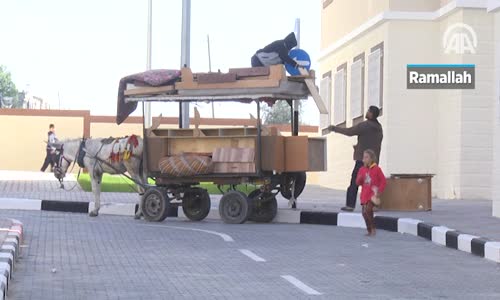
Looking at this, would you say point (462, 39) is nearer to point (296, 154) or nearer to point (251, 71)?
point (296, 154)

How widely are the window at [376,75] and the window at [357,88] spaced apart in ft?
3.91

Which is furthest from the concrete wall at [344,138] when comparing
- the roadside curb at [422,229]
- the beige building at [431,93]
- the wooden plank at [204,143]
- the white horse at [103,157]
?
the wooden plank at [204,143]

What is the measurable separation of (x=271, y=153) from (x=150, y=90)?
263 centimetres

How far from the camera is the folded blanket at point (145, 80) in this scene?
1878cm

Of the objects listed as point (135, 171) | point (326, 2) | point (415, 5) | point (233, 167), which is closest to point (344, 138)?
point (415, 5)

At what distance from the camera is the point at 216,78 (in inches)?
726

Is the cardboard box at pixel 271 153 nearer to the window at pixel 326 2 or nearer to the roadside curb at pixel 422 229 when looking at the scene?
the roadside curb at pixel 422 229

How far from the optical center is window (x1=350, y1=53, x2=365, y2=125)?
30.6 meters

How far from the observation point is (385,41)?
27.4m

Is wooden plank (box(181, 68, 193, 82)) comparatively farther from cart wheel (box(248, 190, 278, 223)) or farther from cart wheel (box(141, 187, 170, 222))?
cart wheel (box(248, 190, 278, 223))

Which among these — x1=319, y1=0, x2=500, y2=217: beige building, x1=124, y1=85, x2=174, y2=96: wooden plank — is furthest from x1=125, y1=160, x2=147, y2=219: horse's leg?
x1=319, y1=0, x2=500, y2=217: beige building

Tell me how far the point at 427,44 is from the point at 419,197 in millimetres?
7745

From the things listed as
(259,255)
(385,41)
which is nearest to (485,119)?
(385,41)

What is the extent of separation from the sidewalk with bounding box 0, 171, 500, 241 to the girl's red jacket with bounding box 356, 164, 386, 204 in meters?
1.30
